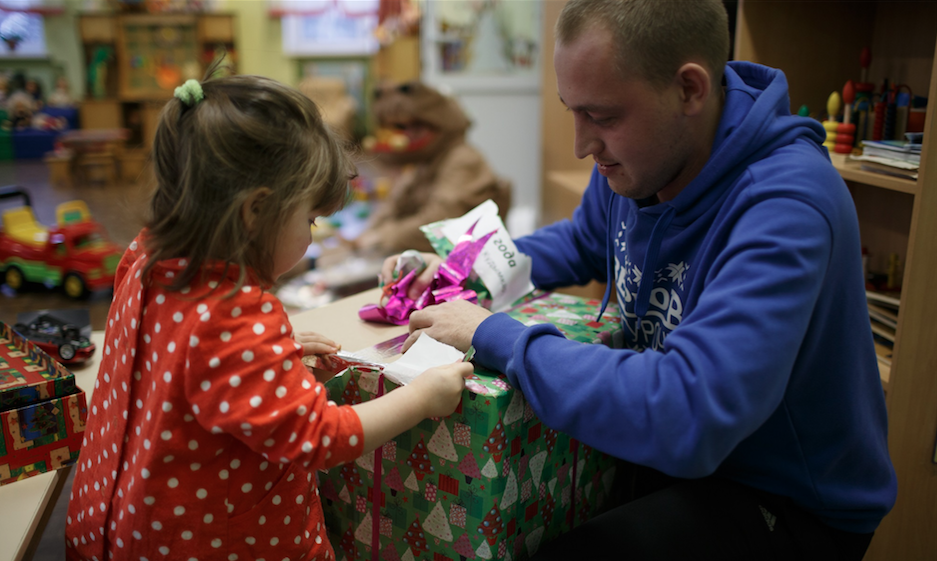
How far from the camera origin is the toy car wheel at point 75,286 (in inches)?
114

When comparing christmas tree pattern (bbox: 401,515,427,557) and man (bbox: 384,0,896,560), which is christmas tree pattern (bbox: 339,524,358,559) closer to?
christmas tree pattern (bbox: 401,515,427,557)

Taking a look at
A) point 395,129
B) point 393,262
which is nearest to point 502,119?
point 395,129

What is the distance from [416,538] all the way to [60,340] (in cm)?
79

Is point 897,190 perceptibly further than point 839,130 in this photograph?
No

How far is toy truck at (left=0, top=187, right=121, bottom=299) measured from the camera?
2898mm

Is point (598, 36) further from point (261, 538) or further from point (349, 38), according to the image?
point (349, 38)

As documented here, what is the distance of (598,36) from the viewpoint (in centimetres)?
86

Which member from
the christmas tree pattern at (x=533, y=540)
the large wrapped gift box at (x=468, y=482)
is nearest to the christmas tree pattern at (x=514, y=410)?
the large wrapped gift box at (x=468, y=482)

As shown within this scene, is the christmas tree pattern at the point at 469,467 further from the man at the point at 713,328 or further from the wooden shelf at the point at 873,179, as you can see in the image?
the wooden shelf at the point at 873,179

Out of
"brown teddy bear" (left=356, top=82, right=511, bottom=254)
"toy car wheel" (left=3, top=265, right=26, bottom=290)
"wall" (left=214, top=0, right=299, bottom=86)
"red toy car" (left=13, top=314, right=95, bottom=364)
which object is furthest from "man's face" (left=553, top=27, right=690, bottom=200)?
"wall" (left=214, top=0, right=299, bottom=86)

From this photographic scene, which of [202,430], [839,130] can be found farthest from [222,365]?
[839,130]

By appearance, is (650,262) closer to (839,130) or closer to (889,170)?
(889,170)

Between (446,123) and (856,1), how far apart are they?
6.37ft

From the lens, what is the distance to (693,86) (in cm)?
89
